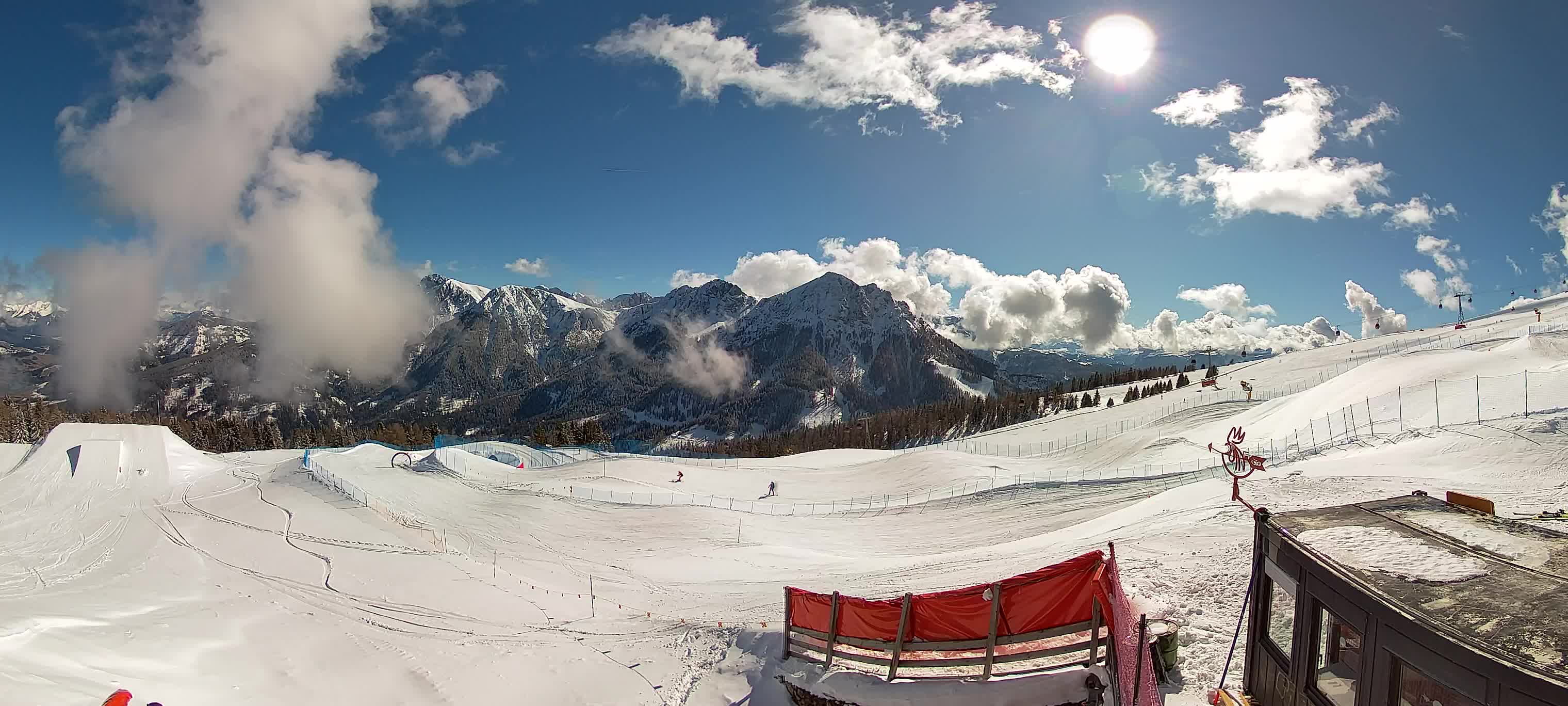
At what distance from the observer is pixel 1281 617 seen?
250 inches

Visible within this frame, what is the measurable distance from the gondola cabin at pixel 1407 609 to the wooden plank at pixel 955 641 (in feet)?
7.32

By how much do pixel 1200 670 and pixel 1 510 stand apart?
205 ft

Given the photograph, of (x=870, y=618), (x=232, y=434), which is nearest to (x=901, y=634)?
(x=870, y=618)

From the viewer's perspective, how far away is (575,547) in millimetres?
29625

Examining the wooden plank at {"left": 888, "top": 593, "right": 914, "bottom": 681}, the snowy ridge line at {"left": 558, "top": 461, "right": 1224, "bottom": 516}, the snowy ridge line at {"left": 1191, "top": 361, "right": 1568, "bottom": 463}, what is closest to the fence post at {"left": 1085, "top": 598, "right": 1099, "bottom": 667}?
the wooden plank at {"left": 888, "top": 593, "right": 914, "bottom": 681}

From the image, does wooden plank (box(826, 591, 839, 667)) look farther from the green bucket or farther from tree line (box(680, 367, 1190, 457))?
tree line (box(680, 367, 1190, 457))

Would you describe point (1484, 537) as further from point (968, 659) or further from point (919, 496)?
point (919, 496)

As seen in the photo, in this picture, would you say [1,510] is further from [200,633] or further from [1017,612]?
[1017,612]

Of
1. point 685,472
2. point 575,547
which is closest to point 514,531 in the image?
point 575,547

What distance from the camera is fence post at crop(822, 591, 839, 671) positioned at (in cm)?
1109

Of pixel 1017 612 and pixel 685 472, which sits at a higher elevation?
pixel 1017 612

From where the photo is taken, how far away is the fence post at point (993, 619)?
9227 mm

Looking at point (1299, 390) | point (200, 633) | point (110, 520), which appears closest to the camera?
point (200, 633)

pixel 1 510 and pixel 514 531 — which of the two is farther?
pixel 1 510
